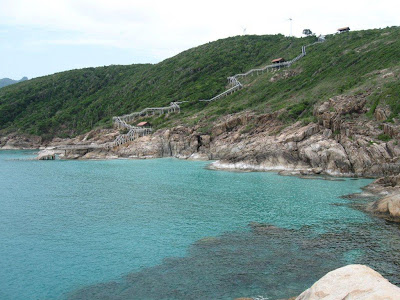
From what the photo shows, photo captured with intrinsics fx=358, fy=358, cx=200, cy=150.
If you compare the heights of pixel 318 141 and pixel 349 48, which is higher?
pixel 349 48

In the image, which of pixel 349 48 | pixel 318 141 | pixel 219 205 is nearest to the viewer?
pixel 219 205

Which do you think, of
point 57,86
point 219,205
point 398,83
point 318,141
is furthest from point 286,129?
point 57,86

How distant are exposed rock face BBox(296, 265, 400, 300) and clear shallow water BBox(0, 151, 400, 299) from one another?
628 cm

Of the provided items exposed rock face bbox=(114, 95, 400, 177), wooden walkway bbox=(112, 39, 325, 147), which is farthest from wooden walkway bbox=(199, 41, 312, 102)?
exposed rock face bbox=(114, 95, 400, 177)

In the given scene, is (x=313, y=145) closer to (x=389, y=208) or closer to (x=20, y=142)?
(x=389, y=208)

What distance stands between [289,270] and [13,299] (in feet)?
48.4

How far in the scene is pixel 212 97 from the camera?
10862 centimetres

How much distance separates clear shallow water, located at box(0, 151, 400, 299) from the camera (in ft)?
63.1

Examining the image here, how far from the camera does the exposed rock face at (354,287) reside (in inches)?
383

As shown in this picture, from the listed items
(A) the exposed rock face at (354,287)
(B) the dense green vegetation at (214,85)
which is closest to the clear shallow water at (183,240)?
(A) the exposed rock face at (354,287)

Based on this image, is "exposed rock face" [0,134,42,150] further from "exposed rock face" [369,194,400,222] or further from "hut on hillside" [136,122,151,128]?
"exposed rock face" [369,194,400,222]

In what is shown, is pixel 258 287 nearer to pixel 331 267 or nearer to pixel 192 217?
pixel 331 267

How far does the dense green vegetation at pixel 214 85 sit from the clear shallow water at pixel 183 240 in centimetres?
3052

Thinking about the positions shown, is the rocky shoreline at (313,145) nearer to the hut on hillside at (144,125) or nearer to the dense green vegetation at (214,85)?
the dense green vegetation at (214,85)
